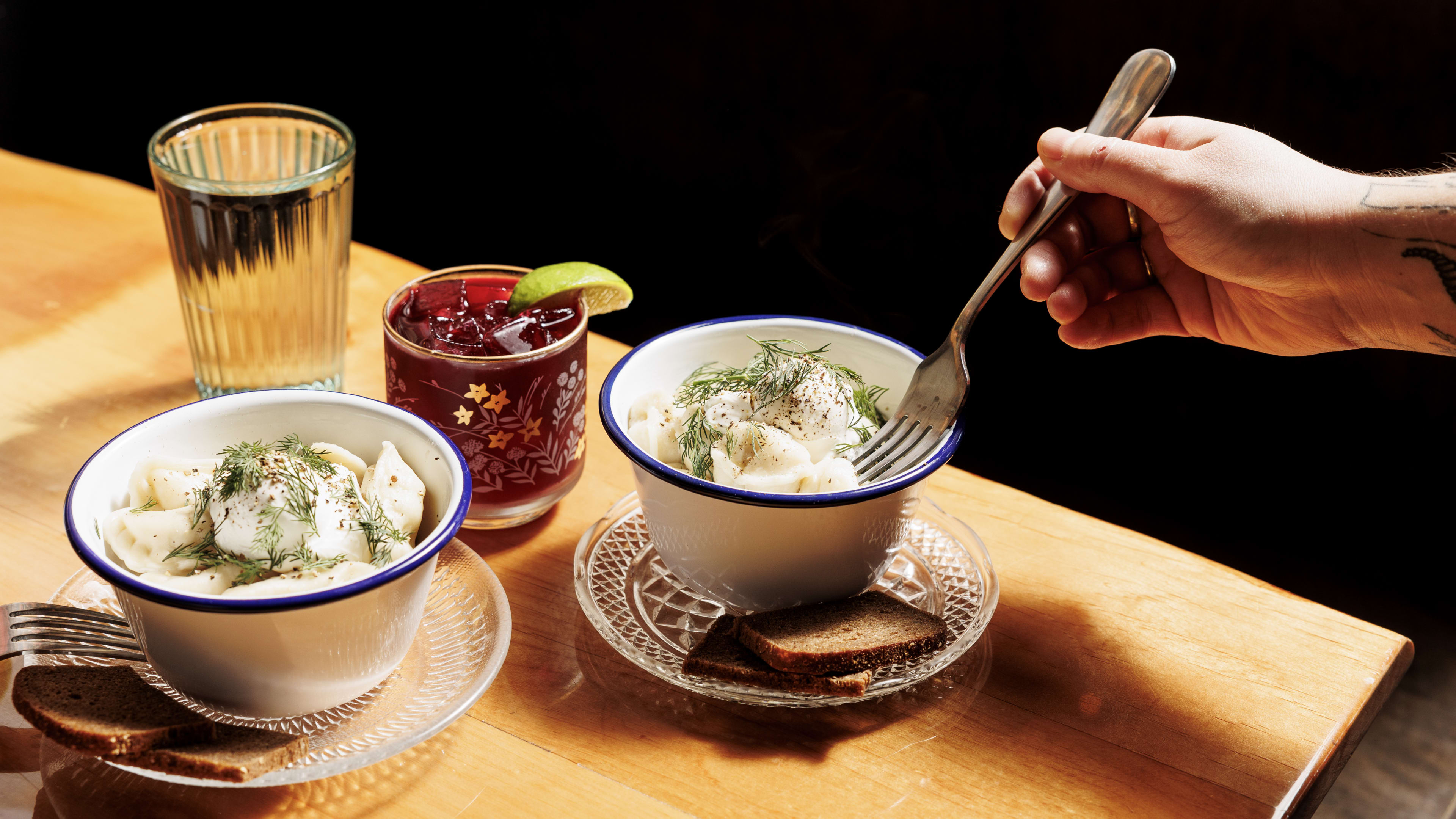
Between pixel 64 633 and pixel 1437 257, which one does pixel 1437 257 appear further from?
pixel 64 633

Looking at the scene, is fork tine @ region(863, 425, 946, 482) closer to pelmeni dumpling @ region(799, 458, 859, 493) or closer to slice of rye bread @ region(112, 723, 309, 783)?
pelmeni dumpling @ region(799, 458, 859, 493)

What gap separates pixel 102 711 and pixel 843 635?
69 cm

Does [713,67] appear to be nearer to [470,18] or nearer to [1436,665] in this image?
[470,18]

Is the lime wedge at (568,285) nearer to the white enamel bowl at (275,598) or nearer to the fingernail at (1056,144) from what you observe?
the white enamel bowl at (275,598)

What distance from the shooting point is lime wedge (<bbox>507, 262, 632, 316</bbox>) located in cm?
135

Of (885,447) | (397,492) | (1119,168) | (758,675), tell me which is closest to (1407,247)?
(1119,168)

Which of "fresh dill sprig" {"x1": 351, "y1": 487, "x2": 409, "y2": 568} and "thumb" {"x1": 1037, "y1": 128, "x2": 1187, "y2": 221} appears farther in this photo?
"thumb" {"x1": 1037, "y1": 128, "x2": 1187, "y2": 221}

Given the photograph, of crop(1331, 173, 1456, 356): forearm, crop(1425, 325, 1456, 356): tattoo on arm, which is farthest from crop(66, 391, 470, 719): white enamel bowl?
crop(1425, 325, 1456, 356): tattoo on arm

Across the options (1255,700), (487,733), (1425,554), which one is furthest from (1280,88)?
(487,733)

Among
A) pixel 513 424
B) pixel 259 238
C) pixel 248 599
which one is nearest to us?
pixel 248 599

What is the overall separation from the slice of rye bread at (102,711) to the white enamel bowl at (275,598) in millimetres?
30

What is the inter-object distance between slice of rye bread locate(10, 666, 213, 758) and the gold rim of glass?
18.2 inches

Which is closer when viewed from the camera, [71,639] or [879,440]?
[71,639]

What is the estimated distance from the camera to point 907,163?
2891mm
